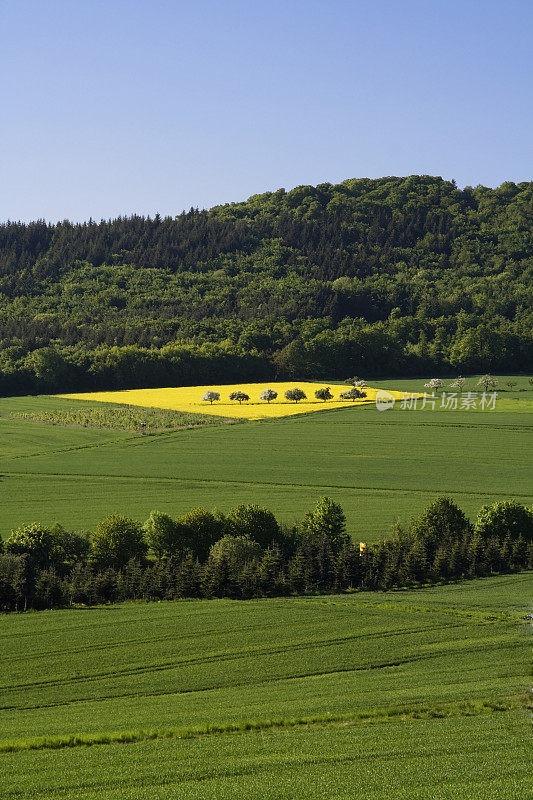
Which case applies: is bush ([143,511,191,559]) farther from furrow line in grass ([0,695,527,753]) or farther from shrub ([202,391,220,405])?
shrub ([202,391,220,405])

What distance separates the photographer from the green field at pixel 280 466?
229ft

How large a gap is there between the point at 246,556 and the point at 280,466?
3022 centimetres

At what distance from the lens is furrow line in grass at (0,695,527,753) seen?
2867 cm

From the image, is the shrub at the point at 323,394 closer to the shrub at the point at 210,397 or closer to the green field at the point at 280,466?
the green field at the point at 280,466

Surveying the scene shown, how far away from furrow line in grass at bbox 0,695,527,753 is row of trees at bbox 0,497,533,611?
21.5 m

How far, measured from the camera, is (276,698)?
33.5 meters

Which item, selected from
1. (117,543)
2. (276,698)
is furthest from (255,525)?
(276,698)

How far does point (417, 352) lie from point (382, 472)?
80.8 m

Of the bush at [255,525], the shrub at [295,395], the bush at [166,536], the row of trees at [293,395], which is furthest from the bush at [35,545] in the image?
the shrub at [295,395]

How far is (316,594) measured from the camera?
52.1 metres

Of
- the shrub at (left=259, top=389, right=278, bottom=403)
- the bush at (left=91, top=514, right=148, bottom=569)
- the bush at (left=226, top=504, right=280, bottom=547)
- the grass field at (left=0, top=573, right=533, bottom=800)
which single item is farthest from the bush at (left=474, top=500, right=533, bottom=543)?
the shrub at (left=259, top=389, right=278, bottom=403)

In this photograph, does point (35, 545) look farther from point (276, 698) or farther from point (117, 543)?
point (276, 698)

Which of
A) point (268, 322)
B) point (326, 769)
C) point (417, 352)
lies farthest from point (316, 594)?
point (268, 322)

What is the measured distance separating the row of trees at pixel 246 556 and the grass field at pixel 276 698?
2.53 meters
